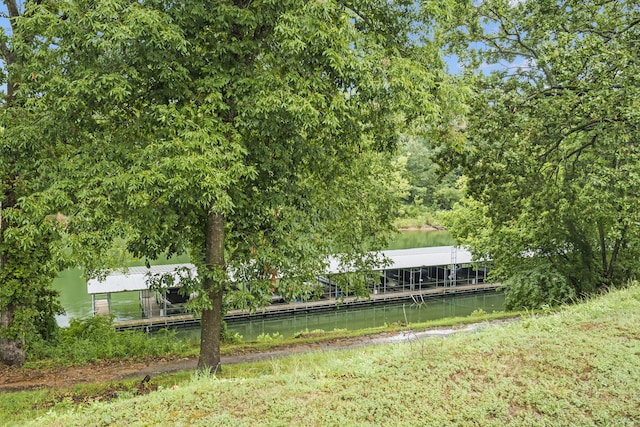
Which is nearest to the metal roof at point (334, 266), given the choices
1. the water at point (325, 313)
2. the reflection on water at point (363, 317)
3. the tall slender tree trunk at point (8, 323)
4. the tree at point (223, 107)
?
the water at point (325, 313)

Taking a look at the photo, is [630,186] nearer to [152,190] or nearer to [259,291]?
[259,291]

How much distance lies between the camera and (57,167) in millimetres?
7414

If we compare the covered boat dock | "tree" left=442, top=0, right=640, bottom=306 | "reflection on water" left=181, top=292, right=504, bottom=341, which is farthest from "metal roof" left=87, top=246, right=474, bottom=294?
"tree" left=442, top=0, right=640, bottom=306

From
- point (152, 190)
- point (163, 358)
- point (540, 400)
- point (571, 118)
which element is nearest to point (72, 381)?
point (163, 358)

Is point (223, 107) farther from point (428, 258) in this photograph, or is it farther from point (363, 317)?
point (428, 258)

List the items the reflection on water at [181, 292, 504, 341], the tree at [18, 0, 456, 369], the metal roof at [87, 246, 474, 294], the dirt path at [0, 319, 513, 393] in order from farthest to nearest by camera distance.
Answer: the reflection on water at [181, 292, 504, 341]
the metal roof at [87, 246, 474, 294]
the dirt path at [0, 319, 513, 393]
the tree at [18, 0, 456, 369]

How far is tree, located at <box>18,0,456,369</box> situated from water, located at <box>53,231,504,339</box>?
14703 millimetres

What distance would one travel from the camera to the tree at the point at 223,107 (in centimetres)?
652

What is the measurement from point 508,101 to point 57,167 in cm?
985

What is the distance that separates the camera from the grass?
4262 millimetres

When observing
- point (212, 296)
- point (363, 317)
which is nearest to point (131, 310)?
point (363, 317)

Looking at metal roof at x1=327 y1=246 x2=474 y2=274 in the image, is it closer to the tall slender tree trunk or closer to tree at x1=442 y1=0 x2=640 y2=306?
tree at x1=442 y1=0 x2=640 y2=306

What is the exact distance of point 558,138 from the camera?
1288 cm

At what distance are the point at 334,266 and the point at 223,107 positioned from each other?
61.2ft
